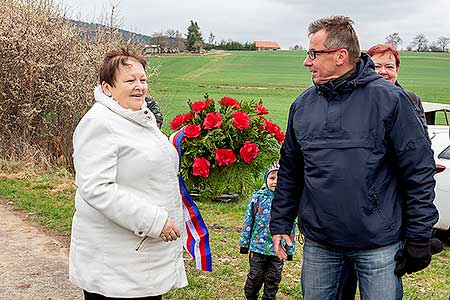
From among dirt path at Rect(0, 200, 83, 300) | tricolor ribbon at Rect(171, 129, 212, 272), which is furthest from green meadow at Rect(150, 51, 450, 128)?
tricolor ribbon at Rect(171, 129, 212, 272)

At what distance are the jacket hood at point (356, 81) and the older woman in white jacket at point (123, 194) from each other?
86 cm

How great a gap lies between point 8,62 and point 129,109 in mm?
8322

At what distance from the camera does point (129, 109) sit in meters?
2.88

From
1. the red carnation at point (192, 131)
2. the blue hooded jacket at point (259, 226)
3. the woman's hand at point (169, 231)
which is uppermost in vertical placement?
the red carnation at point (192, 131)

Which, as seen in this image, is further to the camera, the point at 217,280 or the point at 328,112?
the point at 217,280

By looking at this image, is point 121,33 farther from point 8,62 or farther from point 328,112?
point 328,112

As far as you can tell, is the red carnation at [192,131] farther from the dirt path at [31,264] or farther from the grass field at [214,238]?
the dirt path at [31,264]

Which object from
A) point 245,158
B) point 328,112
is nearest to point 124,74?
point 328,112

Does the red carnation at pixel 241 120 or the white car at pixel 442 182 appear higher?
the red carnation at pixel 241 120

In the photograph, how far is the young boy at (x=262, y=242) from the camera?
4.29m

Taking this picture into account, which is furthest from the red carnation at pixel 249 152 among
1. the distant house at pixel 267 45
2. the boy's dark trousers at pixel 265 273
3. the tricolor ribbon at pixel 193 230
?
the distant house at pixel 267 45

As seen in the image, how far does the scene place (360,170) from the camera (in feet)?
8.99

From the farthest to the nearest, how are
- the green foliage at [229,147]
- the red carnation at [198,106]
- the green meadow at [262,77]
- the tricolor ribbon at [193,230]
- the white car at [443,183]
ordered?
1. the green meadow at [262,77]
2. the white car at [443,183]
3. the red carnation at [198,106]
4. the green foliage at [229,147]
5. the tricolor ribbon at [193,230]

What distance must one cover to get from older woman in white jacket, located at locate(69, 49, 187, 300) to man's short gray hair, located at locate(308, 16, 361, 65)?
96 centimetres
